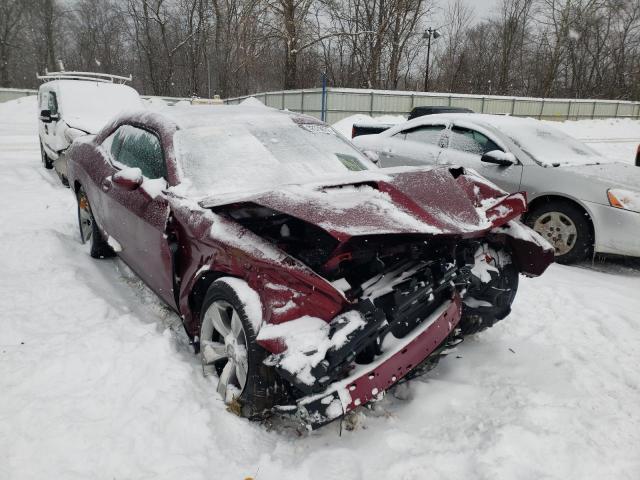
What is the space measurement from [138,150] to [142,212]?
72cm

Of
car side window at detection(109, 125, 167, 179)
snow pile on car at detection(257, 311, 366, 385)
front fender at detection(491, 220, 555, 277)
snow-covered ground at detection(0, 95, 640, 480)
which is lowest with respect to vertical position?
snow-covered ground at detection(0, 95, 640, 480)

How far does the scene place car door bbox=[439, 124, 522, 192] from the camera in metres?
5.20

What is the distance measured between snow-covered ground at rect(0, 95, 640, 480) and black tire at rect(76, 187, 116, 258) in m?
0.75

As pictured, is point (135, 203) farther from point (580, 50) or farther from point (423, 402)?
point (580, 50)

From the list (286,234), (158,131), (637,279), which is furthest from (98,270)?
(637,279)

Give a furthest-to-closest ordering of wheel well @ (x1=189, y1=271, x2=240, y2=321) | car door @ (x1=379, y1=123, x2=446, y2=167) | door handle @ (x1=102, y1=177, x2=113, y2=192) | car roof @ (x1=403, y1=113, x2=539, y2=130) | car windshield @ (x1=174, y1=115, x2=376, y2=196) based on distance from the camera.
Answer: car door @ (x1=379, y1=123, x2=446, y2=167) < car roof @ (x1=403, y1=113, x2=539, y2=130) < door handle @ (x1=102, y1=177, x2=113, y2=192) < car windshield @ (x1=174, y1=115, x2=376, y2=196) < wheel well @ (x1=189, y1=271, x2=240, y2=321)

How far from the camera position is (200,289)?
8.52 ft

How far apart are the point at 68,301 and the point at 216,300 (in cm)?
162

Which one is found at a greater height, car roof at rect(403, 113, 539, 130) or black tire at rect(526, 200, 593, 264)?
car roof at rect(403, 113, 539, 130)

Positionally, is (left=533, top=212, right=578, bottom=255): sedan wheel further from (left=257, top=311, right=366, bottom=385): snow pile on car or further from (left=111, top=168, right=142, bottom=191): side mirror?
(left=111, top=168, right=142, bottom=191): side mirror

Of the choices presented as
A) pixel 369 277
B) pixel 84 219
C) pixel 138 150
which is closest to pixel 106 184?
pixel 138 150

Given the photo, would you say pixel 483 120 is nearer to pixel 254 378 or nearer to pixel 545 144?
pixel 545 144

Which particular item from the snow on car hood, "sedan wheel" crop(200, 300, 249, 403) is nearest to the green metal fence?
the snow on car hood

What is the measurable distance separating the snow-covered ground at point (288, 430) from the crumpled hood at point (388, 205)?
964 mm
